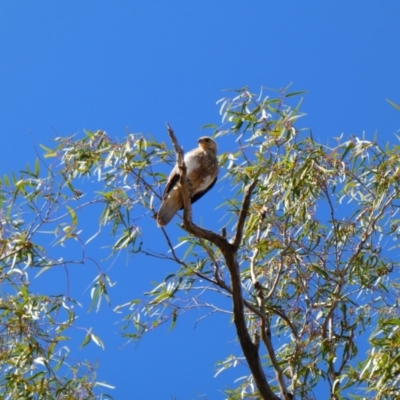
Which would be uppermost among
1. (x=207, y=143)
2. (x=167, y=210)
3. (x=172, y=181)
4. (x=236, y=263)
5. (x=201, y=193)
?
(x=207, y=143)

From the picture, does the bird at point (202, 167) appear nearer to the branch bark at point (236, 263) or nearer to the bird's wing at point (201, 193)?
the bird's wing at point (201, 193)

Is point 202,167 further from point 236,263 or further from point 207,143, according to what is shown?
point 236,263

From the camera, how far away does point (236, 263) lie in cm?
331

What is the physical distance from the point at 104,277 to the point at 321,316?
38.5 inches

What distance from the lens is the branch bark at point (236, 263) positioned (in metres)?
3.28

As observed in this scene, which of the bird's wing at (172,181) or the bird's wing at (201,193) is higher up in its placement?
the bird's wing at (201,193)

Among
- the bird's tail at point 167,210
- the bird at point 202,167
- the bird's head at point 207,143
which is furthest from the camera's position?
the bird's head at point 207,143

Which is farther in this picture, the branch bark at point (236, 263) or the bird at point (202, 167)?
the bird at point (202, 167)

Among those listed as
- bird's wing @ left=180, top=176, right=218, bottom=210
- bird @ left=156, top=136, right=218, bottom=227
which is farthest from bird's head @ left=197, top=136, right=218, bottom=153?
bird's wing @ left=180, top=176, right=218, bottom=210

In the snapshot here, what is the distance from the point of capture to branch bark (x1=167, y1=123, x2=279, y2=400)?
3.28 meters

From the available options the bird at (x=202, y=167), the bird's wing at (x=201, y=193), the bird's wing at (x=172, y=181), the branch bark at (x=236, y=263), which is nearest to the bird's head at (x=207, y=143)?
the bird at (x=202, y=167)

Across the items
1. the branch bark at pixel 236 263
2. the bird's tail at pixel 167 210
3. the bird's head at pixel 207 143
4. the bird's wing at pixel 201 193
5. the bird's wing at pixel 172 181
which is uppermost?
the bird's head at pixel 207 143

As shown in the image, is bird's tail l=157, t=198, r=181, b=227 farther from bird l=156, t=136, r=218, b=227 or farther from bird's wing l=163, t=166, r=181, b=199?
bird l=156, t=136, r=218, b=227

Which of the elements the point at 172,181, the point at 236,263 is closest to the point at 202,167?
the point at 172,181
